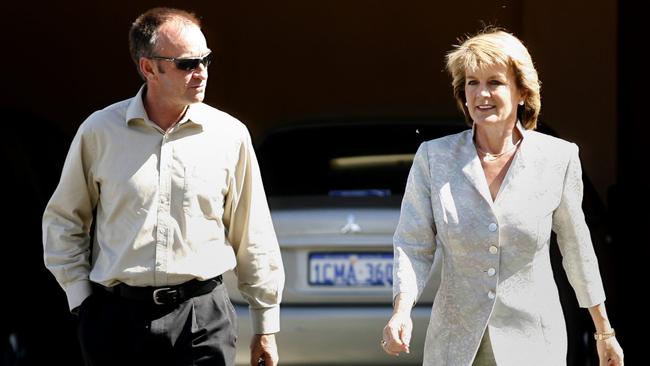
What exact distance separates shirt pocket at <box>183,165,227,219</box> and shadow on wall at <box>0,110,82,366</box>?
2242 millimetres

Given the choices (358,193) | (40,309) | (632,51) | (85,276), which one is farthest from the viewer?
(632,51)

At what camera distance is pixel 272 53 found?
1134 centimetres

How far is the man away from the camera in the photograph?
402 centimetres

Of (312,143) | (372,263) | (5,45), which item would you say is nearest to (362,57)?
(5,45)

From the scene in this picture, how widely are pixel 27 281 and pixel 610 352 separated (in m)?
3.17

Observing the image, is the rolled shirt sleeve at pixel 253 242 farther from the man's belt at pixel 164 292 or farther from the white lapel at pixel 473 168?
the white lapel at pixel 473 168

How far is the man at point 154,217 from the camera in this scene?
4020 millimetres

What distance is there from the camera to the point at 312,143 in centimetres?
657

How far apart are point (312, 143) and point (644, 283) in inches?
157

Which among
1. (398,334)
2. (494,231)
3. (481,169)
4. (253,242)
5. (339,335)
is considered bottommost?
(339,335)

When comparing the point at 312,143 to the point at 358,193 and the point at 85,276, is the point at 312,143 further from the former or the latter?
the point at 85,276

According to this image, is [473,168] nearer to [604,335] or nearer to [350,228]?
[604,335]

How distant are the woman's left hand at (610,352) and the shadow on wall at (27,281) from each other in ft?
9.95

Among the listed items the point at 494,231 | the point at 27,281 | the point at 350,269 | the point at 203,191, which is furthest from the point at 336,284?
the point at 494,231
